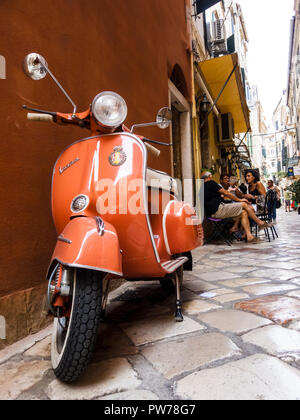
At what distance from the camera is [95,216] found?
5.57ft

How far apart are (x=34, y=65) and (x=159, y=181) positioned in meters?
1.15

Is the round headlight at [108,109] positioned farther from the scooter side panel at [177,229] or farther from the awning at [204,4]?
the awning at [204,4]

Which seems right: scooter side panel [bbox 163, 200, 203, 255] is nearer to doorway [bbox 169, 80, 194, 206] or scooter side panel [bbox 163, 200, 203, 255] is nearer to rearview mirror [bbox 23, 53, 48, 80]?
rearview mirror [bbox 23, 53, 48, 80]

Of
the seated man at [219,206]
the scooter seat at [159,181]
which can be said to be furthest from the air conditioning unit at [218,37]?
the scooter seat at [159,181]

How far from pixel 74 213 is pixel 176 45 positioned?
5.41 metres

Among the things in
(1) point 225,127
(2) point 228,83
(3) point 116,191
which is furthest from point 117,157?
(1) point 225,127

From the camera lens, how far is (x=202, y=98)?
862 cm

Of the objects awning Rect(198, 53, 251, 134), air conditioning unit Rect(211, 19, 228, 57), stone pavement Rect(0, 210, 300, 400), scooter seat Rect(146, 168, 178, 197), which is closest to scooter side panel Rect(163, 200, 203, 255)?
scooter seat Rect(146, 168, 178, 197)

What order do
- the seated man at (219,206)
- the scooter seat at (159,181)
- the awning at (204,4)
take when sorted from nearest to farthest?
the scooter seat at (159,181) → the seated man at (219,206) → the awning at (204,4)

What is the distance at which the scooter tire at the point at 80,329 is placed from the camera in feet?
4.34

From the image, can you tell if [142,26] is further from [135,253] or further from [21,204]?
[135,253]

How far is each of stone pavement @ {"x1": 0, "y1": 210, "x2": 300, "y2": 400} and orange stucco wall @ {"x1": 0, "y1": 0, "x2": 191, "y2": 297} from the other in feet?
1.97

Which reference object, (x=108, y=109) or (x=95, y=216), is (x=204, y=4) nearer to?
(x=108, y=109)

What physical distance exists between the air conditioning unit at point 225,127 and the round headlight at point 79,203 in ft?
30.3
